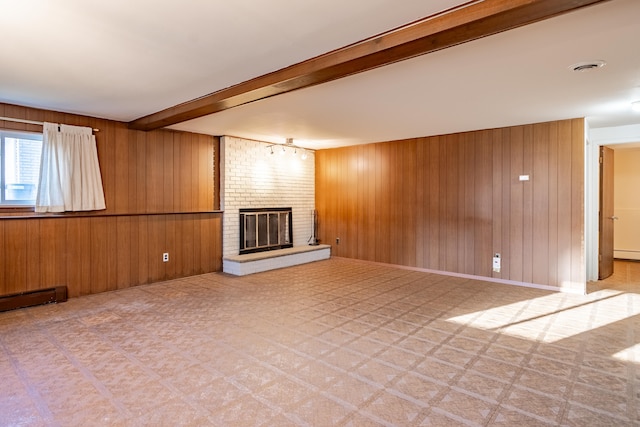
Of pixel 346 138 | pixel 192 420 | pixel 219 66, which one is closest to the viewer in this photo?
pixel 192 420

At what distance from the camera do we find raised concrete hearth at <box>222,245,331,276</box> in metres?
5.93

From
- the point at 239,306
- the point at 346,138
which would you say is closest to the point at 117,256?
the point at 239,306

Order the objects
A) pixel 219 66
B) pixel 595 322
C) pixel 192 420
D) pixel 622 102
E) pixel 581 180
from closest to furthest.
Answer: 1. pixel 192 420
2. pixel 219 66
3. pixel 595 322
4. pixel 622 102
5. pixel 581 180

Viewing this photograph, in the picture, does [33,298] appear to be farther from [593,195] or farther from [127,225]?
[593,195]

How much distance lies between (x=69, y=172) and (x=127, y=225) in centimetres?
101

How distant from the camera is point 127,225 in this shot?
5090 millimetres

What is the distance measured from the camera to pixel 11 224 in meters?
4.10

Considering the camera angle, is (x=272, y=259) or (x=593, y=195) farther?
(x=272, y=259)

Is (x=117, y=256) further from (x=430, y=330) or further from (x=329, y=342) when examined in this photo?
(x=430, y=330)

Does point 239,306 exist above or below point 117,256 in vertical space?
below

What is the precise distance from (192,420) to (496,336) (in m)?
2.66

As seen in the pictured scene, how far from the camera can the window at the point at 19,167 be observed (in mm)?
4125

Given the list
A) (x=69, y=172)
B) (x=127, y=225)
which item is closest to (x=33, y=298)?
(x=127, y=225)

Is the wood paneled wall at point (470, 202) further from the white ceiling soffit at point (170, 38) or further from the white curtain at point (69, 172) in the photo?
the white curtain at point (69, 172)
